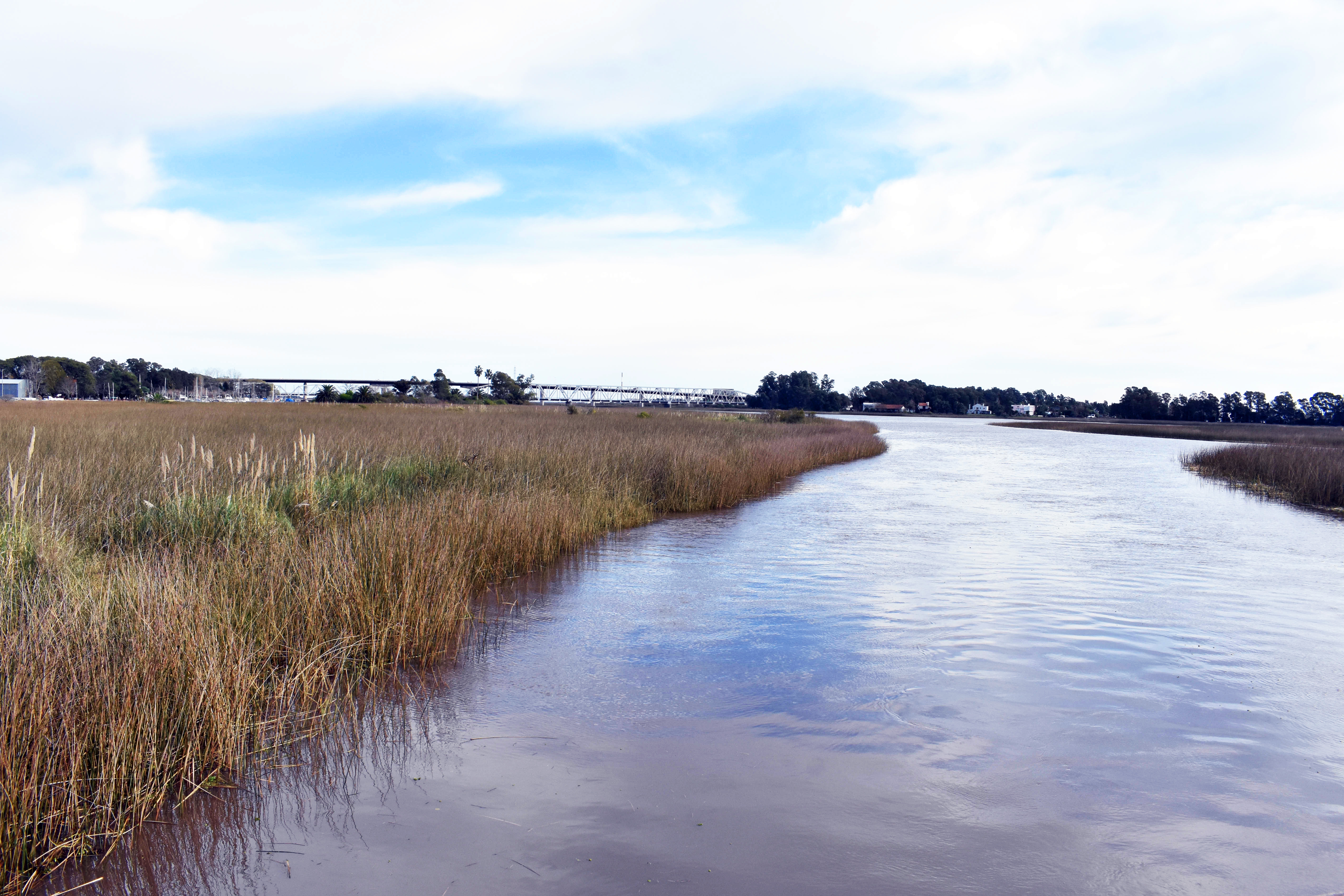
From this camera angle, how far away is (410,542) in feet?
23.8

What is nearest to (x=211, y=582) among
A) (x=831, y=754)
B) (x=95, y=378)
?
(x=831, y=754)

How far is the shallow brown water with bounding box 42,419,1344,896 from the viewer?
367 centimetres

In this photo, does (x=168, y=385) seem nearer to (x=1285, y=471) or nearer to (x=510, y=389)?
(x=510, y=389)

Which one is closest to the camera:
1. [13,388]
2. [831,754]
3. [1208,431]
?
[831,754]

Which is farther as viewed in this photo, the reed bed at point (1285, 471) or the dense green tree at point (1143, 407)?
the dense green tree at point (1143, 407)

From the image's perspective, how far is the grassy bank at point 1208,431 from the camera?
166 ft

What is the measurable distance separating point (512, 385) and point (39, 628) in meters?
92.6

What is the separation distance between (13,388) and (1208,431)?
109029mm

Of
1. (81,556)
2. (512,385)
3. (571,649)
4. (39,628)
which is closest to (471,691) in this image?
(571,649)

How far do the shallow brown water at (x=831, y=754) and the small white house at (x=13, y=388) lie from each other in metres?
85.8

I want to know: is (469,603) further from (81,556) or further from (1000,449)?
(1000,449)

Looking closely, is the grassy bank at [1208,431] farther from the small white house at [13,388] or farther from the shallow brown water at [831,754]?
the small white house at [13,388]

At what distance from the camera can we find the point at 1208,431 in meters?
73.4

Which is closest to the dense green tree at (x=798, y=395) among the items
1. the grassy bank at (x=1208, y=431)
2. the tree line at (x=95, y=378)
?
the grassy bank at (x=1208, y=431)
